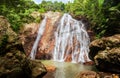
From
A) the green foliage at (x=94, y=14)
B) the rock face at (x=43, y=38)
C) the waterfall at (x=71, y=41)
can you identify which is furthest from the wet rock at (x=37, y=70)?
the rock face at (x=43, y=38)

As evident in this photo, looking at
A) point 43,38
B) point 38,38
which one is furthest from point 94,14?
point 38,38

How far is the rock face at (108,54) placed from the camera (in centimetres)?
1520

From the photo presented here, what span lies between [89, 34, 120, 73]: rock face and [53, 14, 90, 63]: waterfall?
511 centimetres

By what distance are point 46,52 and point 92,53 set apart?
6.97 meters

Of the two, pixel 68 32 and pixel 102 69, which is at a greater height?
pixel 68 32

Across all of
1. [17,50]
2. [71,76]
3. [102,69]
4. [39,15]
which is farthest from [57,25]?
[17,50]

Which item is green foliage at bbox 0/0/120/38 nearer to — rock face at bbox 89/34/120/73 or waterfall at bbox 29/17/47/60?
waterfall at bbox 29/17/47/60

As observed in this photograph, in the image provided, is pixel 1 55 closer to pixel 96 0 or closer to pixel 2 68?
pixel 2 68

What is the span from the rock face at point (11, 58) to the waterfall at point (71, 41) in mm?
12512

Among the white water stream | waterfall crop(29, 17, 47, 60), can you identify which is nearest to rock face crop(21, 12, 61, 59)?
waterfall crop(29, 17, 47, 60)

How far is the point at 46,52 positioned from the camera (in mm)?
23875

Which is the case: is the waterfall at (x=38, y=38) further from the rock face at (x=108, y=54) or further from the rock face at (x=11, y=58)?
the rock face at (x=11, y=58)

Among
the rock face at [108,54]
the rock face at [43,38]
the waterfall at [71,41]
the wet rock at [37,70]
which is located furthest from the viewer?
the rock face at [43,38]

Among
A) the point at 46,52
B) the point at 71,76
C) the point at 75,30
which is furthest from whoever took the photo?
Result: the point at 75,30
